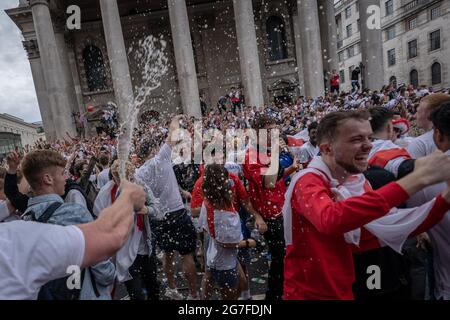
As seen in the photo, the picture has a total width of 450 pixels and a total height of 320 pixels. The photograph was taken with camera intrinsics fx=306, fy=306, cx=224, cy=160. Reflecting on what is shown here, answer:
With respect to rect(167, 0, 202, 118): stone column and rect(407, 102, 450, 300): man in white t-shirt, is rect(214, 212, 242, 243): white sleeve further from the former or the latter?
rect(167, 0, 202, 118): stone column

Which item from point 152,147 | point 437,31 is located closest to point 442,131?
point 152,147

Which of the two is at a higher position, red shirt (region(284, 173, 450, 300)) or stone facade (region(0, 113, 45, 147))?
stone facade (region(0, 113, 45, 147))

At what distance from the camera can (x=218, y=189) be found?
3291mm

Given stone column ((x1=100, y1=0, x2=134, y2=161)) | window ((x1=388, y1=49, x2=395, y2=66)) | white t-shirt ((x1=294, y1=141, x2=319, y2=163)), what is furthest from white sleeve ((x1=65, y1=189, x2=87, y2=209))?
window ((x1=388, y1=49, x2=395, y2=66))

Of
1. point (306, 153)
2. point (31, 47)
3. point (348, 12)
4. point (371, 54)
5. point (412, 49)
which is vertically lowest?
point (306, 153)

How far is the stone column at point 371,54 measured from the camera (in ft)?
61.0

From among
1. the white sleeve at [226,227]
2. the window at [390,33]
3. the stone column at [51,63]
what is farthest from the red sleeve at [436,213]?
the window at [390,33]

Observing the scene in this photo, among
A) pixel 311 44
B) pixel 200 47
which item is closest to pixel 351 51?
pixel 200 47

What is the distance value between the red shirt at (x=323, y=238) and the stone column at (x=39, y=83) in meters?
25.7

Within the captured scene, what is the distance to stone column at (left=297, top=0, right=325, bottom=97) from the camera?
18172 millimetres

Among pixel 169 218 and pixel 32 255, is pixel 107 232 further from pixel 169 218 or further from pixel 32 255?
pixel 169 218

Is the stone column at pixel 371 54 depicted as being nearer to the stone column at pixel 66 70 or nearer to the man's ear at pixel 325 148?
the man's ear at pixel 325 148

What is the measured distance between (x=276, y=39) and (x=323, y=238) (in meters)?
27.4

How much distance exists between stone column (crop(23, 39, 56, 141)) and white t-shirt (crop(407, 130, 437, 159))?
25.8 m
